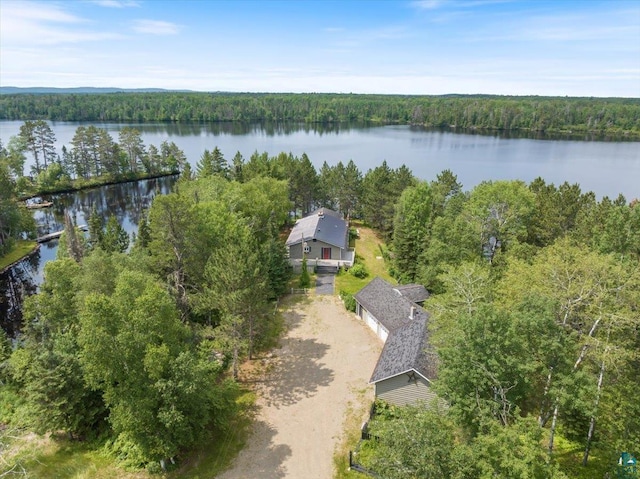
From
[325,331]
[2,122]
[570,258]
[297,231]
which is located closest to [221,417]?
[325,331]

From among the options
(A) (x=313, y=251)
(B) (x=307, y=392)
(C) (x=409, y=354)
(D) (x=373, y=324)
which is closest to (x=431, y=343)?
(C) (x=409, y=354)

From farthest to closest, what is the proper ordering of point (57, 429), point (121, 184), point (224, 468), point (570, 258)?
point (121, 184) → point (570, 258) → point (57, 429) → point (224, 468)

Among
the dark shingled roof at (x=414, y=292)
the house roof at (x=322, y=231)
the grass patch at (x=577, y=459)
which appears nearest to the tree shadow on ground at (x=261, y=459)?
the grass patch at (x=577, y=459)

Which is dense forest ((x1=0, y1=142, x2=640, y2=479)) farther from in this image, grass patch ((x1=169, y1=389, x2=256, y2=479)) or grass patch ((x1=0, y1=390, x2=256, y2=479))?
grass patch ((x1=169, y1=389, x2=256, y2=479))

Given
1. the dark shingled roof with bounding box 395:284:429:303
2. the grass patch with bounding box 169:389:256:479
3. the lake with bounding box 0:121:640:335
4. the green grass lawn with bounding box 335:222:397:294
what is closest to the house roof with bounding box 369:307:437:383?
the dark shingled roof with bounding box 395:284:429:303

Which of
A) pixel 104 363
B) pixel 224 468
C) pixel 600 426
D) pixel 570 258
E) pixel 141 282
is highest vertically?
pixel 570 258

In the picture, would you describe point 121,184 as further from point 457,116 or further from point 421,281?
point 457,116
